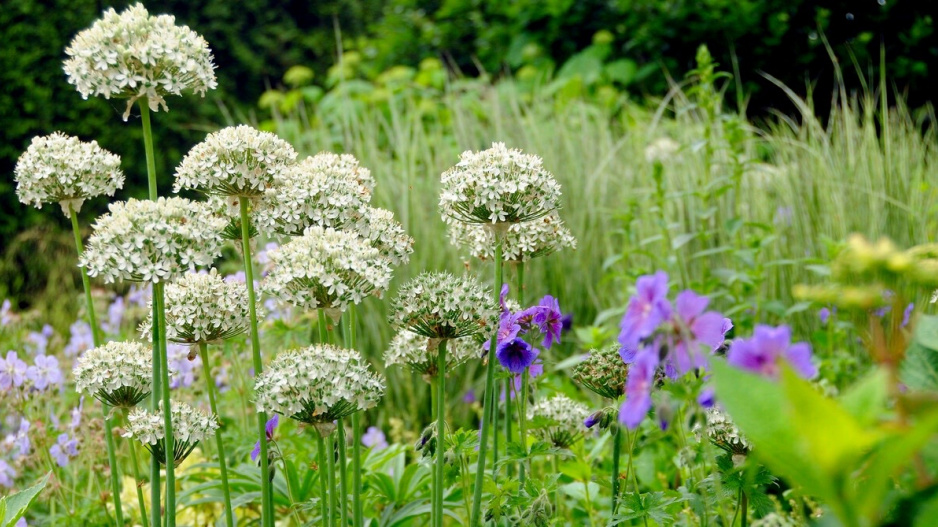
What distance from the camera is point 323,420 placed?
5.05 feet

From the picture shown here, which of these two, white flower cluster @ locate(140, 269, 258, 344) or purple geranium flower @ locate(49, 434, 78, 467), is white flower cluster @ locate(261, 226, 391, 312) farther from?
purple geranium flower @ locate(49, 434, 78, 467)

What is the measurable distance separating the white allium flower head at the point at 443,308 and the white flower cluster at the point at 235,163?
1.15 feet

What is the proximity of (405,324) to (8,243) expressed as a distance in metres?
7.60

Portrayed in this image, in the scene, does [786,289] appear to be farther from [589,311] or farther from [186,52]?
[186,52]

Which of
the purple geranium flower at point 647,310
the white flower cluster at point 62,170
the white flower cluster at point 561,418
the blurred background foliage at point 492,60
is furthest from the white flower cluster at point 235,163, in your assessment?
the blurred background foliage at point 492,60

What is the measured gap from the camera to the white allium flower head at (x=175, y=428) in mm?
1698

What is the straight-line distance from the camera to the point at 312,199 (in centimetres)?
170

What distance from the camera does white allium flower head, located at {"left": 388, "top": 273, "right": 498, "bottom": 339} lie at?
5.13ft

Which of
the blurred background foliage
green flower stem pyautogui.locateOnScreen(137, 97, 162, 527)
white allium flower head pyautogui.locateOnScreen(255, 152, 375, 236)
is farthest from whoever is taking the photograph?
the blurred background foliage

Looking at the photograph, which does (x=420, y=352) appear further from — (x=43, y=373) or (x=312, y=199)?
(x=43, y=373)

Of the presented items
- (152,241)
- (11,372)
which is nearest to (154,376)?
(152,241)

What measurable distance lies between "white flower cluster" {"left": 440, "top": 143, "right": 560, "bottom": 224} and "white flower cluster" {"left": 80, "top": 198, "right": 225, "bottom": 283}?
47 cm

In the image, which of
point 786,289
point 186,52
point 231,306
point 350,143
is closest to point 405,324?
point 231,306

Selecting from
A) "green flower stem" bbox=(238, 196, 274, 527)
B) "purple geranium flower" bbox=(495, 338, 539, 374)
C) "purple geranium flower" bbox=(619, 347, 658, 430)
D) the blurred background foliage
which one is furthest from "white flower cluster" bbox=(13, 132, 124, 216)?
the blurred background foliage
